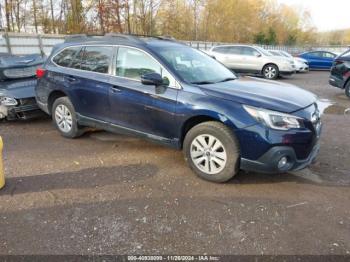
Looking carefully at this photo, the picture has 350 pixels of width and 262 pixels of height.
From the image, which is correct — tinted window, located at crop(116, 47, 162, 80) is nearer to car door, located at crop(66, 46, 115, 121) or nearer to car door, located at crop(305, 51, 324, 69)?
car door, located at crop(66, 46, 115, 121)

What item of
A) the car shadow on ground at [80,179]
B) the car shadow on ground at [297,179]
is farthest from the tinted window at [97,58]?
the car shadow on ground at [297,179]

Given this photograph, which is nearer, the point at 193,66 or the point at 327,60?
the point at 193,66

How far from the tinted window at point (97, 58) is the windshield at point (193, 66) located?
880 mm

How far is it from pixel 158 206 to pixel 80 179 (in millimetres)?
1212

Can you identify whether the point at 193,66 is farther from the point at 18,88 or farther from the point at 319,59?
the point at 319,59

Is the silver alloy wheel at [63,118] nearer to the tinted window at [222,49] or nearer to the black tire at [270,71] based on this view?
the tinted window at [222,49]

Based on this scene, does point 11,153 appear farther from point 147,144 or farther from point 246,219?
point 246,219

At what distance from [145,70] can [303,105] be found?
2098 mm

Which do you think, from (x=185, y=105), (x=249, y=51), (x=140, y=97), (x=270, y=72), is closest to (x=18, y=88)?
(x=140, y=97)

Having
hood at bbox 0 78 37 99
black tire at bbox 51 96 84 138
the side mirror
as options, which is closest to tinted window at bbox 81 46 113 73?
black tire at bbox 51 96 84 138

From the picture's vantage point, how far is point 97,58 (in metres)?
5.18

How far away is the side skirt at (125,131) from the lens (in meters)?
4.43

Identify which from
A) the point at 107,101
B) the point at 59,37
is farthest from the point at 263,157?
the point at 59,37

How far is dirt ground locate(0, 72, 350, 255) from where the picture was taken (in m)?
2.94
